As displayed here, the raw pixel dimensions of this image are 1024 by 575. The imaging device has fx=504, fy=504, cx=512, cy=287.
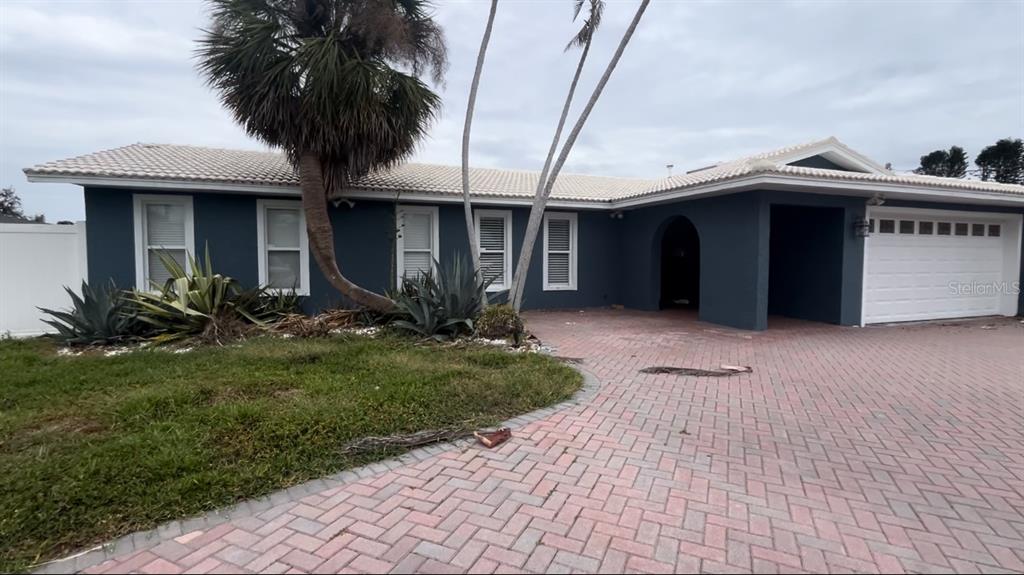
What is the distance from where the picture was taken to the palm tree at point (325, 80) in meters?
7.70

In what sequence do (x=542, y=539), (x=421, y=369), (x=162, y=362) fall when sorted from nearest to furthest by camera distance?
(x=542, y=539) → (x=421, y=369) → (x=162, y=362)

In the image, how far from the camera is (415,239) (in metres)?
11.5

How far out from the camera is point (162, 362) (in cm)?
644

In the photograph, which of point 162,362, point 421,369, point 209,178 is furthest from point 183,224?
point 421,369

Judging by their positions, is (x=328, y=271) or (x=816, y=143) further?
(x=816, y=143)

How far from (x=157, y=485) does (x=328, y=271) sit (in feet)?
18.7

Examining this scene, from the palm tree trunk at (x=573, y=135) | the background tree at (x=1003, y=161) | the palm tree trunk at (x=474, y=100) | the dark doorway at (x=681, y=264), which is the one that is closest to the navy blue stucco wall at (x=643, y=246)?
the dark doorway at (x=681, y=264)

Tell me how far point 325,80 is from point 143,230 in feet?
16.9

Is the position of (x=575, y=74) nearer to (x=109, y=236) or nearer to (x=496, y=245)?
(x=496, y=245)

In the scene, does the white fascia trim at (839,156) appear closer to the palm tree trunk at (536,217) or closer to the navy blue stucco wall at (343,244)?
the navy blue stucco wall at (343,244)

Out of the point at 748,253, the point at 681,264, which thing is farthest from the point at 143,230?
the point at 681,264

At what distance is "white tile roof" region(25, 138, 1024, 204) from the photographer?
8.84 metres

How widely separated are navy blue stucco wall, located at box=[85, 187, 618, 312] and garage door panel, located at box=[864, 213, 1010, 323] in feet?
19.4

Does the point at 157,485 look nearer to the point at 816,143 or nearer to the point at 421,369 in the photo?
the point at 421,369
